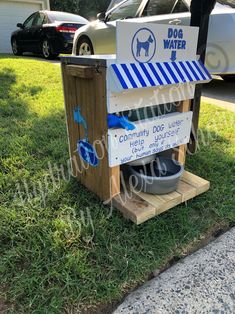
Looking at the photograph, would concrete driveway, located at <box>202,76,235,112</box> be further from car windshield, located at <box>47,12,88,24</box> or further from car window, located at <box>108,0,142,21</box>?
car windshield, located at <box>47,12,88,24</box>

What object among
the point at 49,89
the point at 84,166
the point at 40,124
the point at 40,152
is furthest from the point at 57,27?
the point at 84,166

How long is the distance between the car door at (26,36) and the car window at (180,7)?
569cm

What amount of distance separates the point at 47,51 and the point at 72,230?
7529mm

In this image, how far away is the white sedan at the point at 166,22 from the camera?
3.86m

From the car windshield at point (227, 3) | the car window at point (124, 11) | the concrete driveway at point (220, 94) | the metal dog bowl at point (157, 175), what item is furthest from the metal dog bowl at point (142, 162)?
the car window at point (124, 11)

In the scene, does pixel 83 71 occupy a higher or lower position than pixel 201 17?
lower

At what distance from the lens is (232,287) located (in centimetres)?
144

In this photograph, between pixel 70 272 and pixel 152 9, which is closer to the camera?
pixel 70 272

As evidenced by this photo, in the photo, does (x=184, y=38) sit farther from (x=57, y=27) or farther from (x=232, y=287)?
(x=57, y=27)

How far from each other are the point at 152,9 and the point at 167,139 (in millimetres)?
3703

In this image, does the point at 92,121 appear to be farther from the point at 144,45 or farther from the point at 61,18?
the point at 61,18

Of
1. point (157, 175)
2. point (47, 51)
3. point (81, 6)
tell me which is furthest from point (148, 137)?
point (81, 6)

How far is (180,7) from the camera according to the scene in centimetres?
439

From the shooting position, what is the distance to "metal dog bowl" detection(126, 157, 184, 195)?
179 cm
